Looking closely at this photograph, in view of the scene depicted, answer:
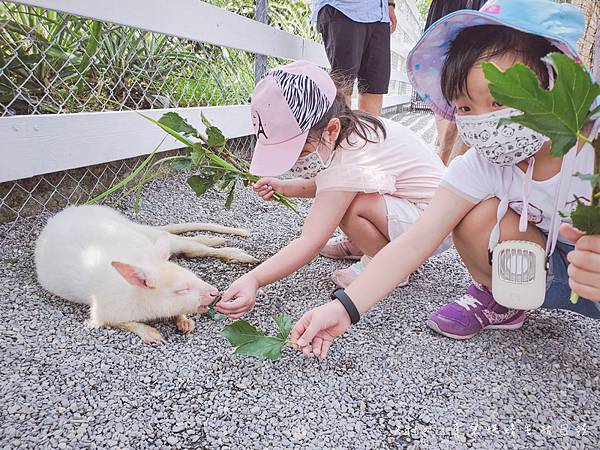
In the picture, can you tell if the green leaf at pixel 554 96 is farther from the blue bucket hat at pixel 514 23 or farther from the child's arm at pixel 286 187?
the child's arm at pixel 286 187

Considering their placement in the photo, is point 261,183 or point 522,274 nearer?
point 522,274

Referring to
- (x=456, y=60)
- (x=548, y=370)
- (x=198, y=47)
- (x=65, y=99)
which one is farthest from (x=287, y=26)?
(x=548, y=370)

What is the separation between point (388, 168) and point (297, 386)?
860mm

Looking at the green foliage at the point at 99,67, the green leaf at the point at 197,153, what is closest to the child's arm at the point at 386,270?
the green leaf at the point at 197,153

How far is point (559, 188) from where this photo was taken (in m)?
1.31

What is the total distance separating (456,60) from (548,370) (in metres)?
0.89

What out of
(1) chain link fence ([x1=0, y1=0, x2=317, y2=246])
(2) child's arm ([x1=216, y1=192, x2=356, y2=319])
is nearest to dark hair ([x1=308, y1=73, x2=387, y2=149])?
(2) child's arm ([x1=216, y1=192, x2=356, y2=319])

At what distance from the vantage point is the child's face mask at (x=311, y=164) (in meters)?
1.68

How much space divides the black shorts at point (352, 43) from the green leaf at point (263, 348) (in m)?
2.14

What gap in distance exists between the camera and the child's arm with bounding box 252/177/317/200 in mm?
2113

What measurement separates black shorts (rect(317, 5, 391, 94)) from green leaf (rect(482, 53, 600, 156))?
2.56m

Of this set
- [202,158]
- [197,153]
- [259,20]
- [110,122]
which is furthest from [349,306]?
[259,20]

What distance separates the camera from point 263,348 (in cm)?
134

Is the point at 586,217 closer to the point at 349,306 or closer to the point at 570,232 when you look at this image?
the point at 570,232
